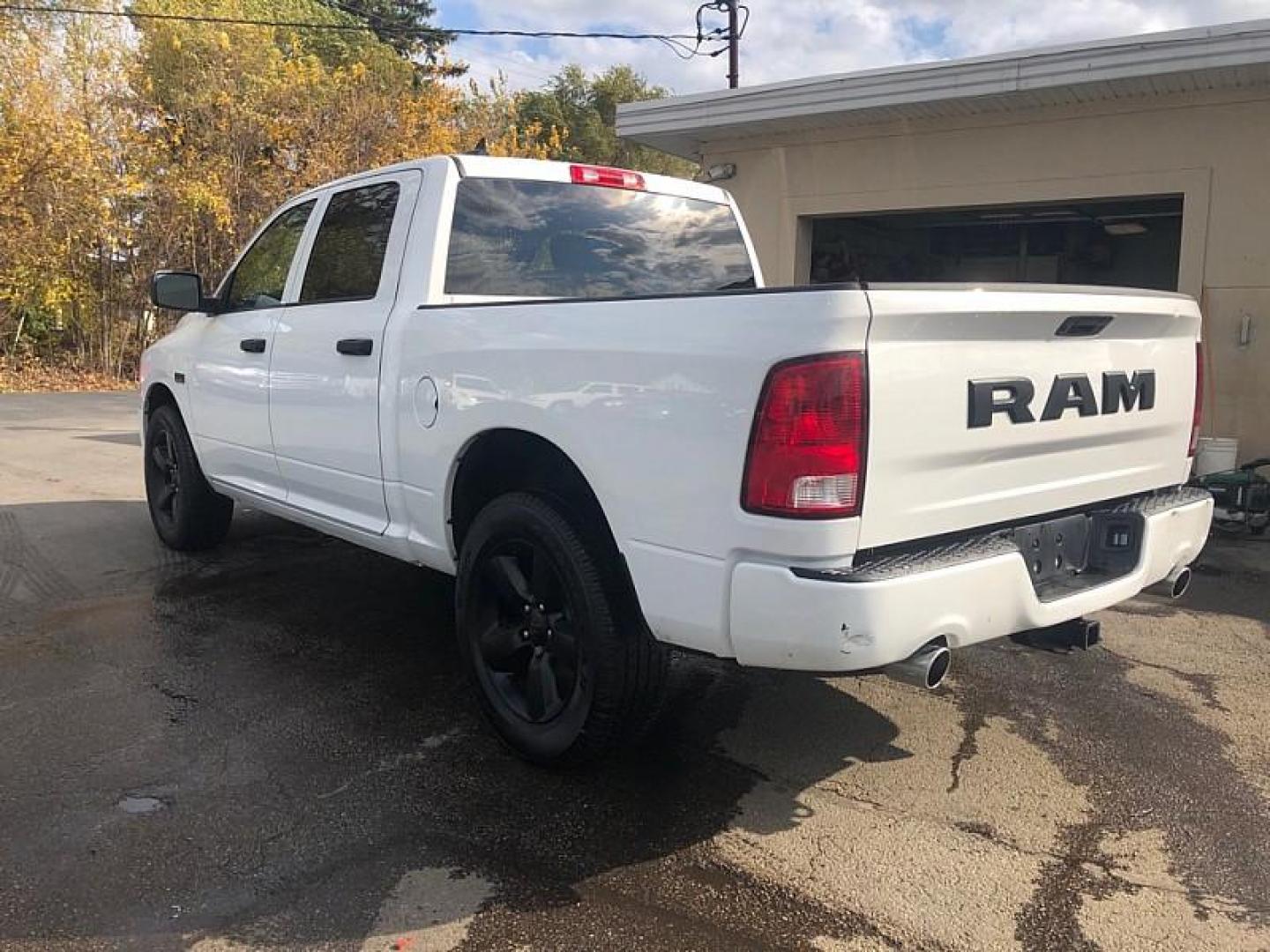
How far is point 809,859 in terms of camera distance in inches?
112

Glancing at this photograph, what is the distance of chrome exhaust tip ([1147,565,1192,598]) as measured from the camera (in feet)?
11.8

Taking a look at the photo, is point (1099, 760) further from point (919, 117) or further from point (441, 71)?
point (441, 71)

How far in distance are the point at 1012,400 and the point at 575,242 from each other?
2041 mm

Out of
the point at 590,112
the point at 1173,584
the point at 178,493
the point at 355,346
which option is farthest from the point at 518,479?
the point at 590,112

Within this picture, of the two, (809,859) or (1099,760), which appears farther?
(1099,760)

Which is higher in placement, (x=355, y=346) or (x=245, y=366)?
(x=355, y=346)

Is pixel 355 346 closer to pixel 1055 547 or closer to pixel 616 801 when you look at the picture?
pixel 616 801

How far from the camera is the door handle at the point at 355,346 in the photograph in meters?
3.93

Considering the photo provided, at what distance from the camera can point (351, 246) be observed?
4387 mm

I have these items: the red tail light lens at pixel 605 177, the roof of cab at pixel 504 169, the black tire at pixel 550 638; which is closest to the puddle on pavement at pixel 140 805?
the black tire at pixel 550 638

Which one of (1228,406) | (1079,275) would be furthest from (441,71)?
(1228,406)

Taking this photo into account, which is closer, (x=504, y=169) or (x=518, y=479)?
(x=518, y=479)

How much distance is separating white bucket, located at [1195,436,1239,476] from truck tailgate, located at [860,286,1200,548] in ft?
16.8

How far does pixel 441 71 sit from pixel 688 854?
37350 mm
